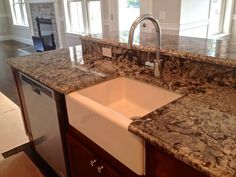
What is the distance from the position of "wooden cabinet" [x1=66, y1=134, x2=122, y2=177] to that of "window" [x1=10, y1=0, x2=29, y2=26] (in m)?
7.84

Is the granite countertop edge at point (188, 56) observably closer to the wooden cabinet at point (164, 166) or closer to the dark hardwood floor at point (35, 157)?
the wooden cabinet at point (164, 166)

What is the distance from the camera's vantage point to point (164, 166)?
2.67 feet

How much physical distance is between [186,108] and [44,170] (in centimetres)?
152

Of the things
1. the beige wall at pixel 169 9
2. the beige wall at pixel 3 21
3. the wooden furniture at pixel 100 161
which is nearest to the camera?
the wooden furniture at pixel 100 161

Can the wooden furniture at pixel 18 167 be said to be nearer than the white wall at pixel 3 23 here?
Yes

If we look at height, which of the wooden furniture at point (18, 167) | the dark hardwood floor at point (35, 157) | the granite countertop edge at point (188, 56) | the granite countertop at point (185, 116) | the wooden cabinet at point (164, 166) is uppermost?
the granite countertop edge at point (188, 56)

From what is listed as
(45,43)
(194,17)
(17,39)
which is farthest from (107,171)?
(17,39)

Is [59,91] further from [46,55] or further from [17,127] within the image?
[17,127]

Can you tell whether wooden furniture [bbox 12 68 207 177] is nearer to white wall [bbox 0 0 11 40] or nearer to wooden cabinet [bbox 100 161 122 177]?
wooden cabinet [bbox 100 161 122 177]

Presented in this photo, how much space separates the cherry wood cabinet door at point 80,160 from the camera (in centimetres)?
118

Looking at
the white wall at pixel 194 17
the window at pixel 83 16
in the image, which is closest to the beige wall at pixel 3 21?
the window at pixel 83 16

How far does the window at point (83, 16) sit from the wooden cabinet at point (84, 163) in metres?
3.50

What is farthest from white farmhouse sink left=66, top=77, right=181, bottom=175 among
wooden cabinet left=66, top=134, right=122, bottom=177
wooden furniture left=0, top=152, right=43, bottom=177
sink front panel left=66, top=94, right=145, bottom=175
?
wooden furniture left=0, top=152, right=43, bottom=177

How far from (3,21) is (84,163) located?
32.4 feet
